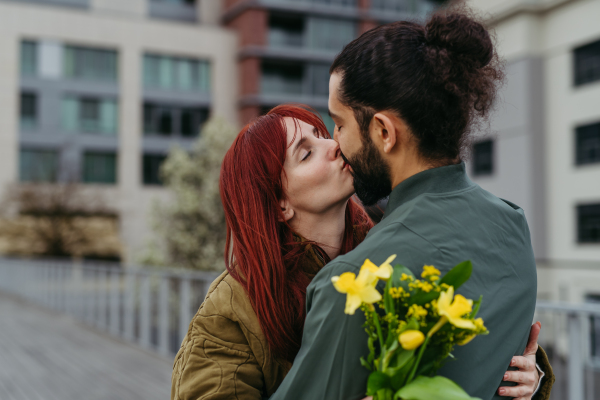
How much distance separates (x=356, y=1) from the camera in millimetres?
36531

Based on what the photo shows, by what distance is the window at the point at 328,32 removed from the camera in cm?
3584

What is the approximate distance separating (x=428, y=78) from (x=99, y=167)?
3316 cm

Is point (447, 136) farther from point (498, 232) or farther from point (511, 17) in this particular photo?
point (511, 17)

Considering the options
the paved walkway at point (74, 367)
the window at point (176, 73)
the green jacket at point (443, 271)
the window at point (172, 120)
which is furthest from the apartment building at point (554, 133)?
the window at point (172, 120)

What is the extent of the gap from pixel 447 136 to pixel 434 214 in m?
0.18

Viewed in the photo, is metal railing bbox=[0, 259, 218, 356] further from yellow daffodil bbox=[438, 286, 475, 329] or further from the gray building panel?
the gray building panel

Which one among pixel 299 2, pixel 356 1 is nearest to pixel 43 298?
pixel 299 2

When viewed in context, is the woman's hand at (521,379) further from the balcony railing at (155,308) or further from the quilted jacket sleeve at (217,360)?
the balcony railing at (155,308)

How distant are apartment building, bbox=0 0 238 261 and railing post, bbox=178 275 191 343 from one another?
2390cm

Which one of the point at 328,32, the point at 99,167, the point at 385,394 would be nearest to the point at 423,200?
the point at 385,394

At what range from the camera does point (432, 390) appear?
0.99 metres

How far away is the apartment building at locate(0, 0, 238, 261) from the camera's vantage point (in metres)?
31.3

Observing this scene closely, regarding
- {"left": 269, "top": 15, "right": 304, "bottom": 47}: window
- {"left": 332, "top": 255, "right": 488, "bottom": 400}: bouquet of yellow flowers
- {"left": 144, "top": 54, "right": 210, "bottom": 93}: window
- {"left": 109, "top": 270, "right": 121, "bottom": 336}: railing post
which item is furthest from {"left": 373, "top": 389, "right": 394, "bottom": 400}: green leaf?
{"left": 269, "top": 15, "right": 304, "bottom": 47}: window

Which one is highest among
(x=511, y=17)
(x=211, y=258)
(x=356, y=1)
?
(x=356, y=1)
